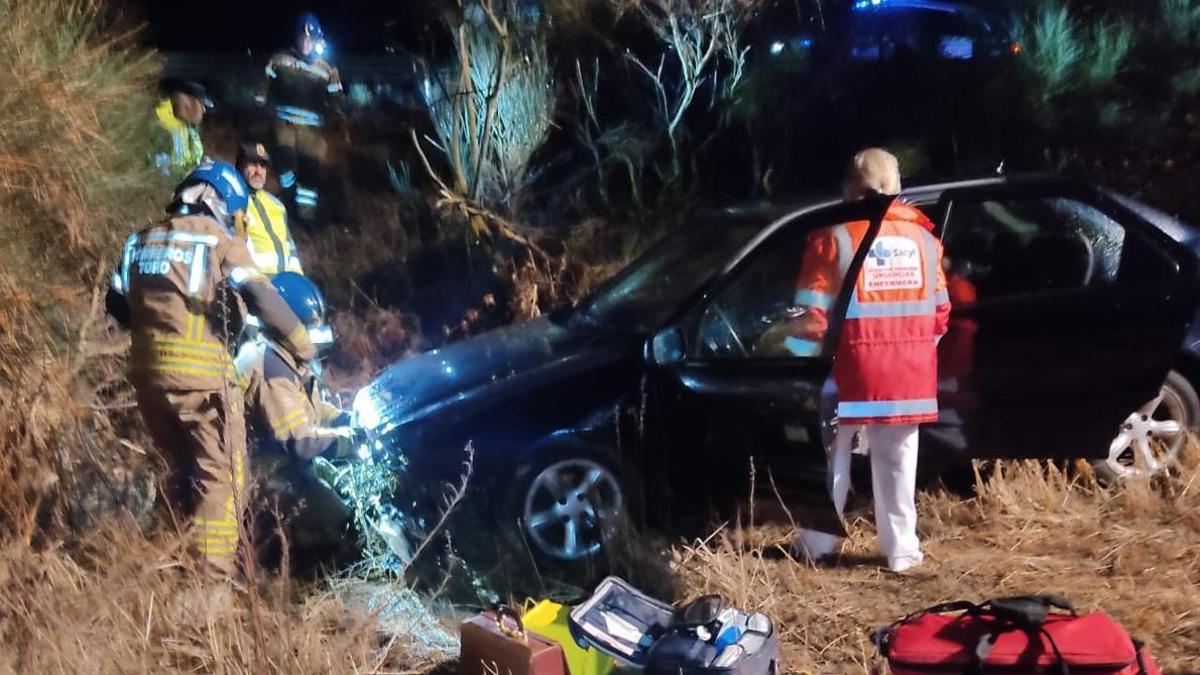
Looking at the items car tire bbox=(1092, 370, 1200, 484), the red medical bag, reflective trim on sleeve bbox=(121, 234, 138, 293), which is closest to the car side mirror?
→ the red medical bag

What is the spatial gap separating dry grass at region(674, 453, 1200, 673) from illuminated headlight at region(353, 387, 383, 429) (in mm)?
1365

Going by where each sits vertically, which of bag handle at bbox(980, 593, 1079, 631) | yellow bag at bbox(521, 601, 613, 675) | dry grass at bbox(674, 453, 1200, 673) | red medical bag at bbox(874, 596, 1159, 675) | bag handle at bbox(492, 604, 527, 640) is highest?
bag handle at bbox(980, 593, 1079, 631)

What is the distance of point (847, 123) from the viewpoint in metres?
7.45

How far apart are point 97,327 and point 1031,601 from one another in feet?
13.7

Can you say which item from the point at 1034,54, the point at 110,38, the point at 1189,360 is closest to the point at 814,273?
the point at 1189,360

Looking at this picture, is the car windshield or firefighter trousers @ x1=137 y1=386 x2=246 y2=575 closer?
firefighter trousers @ x1=137 y1=386 x2=246 y2=575

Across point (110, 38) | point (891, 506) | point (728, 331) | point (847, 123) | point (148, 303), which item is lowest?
point (891, 506)

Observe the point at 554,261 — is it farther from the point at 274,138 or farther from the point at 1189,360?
the point at 1189,360

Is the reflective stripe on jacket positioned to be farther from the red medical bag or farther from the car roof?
the red medical bag

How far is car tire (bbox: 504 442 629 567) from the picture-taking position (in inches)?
163

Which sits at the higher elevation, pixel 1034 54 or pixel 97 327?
pixel 1034 54

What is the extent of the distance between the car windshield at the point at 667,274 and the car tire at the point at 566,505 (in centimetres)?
62

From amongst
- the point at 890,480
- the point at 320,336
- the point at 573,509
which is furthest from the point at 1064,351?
the point at 320,336

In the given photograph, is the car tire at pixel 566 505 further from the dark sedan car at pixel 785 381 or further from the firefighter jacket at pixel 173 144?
the firefighter jacket at pixel 173 144
